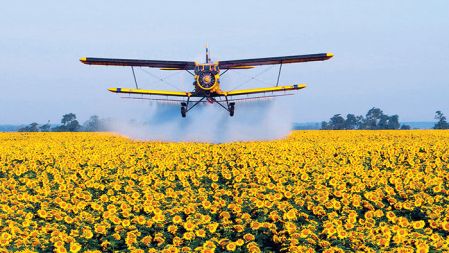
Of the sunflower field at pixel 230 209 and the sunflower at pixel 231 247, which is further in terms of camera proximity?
the sunflower field at pixel 230 209

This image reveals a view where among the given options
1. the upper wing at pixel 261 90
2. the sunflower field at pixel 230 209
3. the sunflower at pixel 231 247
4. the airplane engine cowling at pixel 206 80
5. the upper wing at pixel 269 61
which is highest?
the upper wing at pixel 269 61

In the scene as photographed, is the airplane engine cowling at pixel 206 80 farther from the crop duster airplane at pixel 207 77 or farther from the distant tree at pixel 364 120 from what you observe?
the distant tree at pixel 364 120

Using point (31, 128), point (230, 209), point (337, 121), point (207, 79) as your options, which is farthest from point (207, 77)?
point (337, 121)

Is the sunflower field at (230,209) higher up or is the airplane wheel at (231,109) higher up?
the airplane wheel at (231,109)

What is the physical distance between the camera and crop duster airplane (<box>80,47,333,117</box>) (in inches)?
1437

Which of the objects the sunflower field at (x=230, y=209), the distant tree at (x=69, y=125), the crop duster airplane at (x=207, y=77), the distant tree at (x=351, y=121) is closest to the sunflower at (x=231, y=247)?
the sunflower field at (x=230, y=209)

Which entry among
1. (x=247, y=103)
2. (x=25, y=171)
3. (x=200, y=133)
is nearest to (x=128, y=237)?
(x=25, y=171)

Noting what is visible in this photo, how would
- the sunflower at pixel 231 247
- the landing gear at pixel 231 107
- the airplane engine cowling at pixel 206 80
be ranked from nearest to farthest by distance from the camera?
the sunflower at pixel 231 247 → the airplane engine cowling at pixel 206 80 → the landing gear at pixel 231 107

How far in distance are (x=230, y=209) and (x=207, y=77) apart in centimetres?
2680

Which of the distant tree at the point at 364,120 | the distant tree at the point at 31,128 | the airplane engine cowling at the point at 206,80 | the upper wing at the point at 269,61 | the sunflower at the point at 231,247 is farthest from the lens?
the distant tree at the point at 364,120

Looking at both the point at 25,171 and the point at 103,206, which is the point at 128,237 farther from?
the point at 25,171

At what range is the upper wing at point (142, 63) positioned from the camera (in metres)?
40.2

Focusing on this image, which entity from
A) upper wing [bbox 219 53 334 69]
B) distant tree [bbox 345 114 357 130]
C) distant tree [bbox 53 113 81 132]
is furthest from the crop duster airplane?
distant tree [bbox 345 114 357 130]

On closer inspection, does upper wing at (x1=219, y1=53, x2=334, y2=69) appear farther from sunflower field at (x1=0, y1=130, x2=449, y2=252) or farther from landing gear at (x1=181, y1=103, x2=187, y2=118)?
sunflower field at (x1=0, y1=130, x2=449, y2=252)
